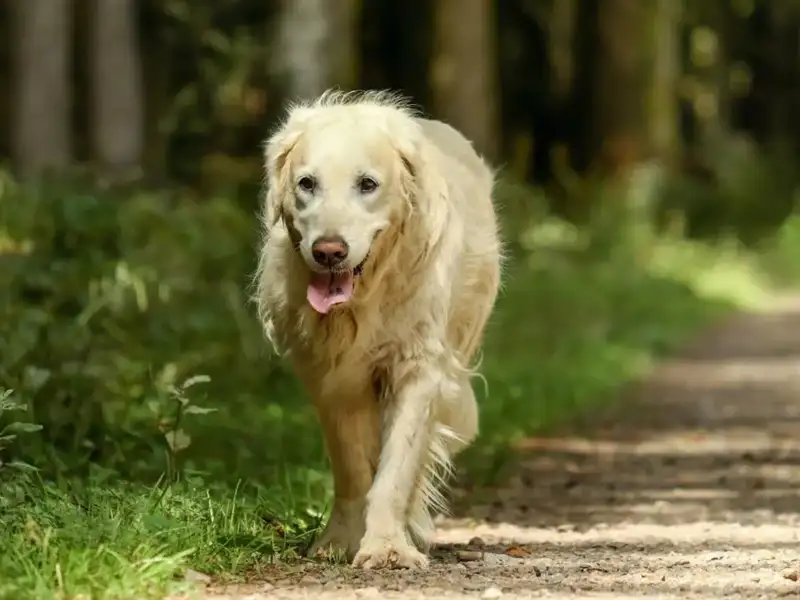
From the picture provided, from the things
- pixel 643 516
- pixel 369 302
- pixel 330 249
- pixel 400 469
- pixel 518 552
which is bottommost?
pixel 643 516

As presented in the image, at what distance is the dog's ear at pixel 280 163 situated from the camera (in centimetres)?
606

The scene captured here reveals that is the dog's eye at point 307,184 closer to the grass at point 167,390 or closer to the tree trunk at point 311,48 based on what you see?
the grass at point 167,390

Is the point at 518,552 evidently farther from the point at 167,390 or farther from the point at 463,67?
the point at 463,67

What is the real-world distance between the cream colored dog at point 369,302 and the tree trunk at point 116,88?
8.62 meters

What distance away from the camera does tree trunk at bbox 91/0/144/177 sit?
15.1 metres

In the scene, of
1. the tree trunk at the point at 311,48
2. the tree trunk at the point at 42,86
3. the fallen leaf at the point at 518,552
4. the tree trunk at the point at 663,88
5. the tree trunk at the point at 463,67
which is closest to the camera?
the fallen leaf at the point at 518,552

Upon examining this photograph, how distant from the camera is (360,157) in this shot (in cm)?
590

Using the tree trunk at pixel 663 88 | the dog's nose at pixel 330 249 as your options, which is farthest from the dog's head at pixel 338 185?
the tree trunk at pixel 663 88

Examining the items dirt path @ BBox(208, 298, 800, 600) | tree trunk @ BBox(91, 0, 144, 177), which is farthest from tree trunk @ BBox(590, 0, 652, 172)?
dirt path @ BBox(208, 298, 800, 600)

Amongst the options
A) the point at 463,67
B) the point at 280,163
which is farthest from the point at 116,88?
the point at 280,163

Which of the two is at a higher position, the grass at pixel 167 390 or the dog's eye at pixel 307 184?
the dog's eye at pixel 307 184

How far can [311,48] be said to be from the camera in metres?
13.8

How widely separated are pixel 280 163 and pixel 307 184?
293 millimetres

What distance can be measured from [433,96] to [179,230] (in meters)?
8.59
